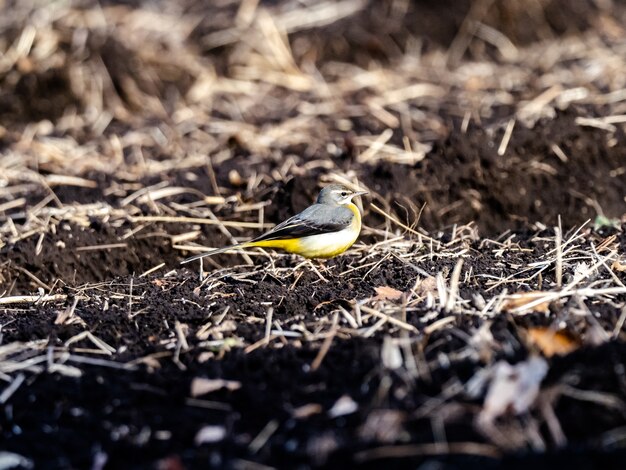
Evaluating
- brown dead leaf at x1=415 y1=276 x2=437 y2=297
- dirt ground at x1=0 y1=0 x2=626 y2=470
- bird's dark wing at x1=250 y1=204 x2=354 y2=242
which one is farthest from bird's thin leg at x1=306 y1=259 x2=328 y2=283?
brown dead leaf at x1=415 y1=276 x2=437 y2=297

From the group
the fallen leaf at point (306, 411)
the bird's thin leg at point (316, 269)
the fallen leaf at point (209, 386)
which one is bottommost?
the bird's thin leg at point (316, 269)

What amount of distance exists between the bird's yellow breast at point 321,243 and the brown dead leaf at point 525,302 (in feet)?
6.10

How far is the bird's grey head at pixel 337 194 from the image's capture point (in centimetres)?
739

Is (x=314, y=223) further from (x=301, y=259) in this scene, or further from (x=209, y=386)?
(x=209, y=386)

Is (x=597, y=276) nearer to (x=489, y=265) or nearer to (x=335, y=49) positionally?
(x=489, y=265)

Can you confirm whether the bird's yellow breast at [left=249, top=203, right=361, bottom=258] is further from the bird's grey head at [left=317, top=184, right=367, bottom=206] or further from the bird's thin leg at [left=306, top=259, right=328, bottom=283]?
the bird's grey head at [left=317, top=184, right=367, bottom=206]

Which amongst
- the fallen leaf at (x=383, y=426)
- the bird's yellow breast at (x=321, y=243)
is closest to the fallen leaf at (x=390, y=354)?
the fallen leaf at (x=383, y=426)

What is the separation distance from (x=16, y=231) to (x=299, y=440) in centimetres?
479

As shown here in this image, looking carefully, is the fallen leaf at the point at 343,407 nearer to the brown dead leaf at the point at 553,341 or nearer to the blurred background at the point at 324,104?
the brown dead leaf at the point at 553,341

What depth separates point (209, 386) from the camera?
14.9 feet

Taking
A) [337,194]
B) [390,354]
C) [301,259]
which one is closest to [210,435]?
[390,354]

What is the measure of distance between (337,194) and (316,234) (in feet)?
2.05

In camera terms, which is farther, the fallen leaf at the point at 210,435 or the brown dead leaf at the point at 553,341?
the brown dead leaf at the point at 553,341

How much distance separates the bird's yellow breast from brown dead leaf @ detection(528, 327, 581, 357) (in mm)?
2370
